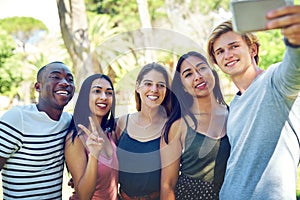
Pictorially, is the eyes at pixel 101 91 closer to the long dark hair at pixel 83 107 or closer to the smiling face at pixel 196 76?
the long dark hair at pixel 83 107

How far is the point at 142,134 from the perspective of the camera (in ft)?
6.79

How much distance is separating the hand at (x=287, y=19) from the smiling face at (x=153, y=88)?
38.2 inches

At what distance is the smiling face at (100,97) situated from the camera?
6.72ft

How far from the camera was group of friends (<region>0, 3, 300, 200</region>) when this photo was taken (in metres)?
1.81

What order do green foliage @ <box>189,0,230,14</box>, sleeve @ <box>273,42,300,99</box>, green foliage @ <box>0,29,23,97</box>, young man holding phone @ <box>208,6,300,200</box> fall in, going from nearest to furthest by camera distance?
sleeve @ <box>273,42,300,99</box>
young man holding phone @ <box>208,6,300,200</box>
green foliage @ <box>189,0,230,14</box>
green foliage @ <box>0,29,23,97</box>

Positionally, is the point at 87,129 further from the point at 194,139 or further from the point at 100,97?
the point at 194,139

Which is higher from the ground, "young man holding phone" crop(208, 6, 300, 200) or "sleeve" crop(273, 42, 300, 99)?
"sleeve" crop(273, 42, 300, 99)

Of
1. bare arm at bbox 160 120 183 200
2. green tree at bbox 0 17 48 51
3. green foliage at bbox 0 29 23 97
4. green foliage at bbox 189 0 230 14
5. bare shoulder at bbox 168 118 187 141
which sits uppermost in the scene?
green tree at bbox 0 17 48 51

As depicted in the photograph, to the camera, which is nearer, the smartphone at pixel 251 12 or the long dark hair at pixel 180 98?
the smartphone at pixel 251 12

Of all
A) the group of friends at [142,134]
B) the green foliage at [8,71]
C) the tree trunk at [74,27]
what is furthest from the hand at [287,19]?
the green foliage at [8,71]

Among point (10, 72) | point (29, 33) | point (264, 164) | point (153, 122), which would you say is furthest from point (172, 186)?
point (29, 33)

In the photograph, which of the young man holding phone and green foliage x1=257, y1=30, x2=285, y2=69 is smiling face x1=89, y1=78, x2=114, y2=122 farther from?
green foliage x1=257, y1=30, x2=285, y2=69

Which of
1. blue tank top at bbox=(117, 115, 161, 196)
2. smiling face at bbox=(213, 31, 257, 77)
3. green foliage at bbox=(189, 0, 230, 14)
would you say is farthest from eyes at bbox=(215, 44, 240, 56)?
green foliage at bbox=(189, 0, 230, 14)

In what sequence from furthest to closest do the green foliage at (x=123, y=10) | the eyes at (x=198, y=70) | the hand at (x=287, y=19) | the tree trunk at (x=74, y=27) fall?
the green foliage at (x=123, y=10) < the tree trunk at (x=74, y=27) < the eyes at (x=198, y=70) < the hand at (x=287, y=19)
